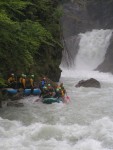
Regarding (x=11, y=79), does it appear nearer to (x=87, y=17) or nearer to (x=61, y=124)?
(x=61, y=124)

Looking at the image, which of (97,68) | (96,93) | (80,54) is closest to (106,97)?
(96,93)

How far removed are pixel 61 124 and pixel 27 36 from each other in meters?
3.43

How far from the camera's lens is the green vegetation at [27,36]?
11828 mm

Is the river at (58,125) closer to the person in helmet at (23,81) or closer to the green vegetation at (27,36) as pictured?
the person in helmet at (23,81)

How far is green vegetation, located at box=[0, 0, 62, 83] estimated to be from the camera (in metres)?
11.8

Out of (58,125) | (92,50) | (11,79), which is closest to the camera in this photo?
(58,125)

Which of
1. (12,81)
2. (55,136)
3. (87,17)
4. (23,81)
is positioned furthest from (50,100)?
(87,17)

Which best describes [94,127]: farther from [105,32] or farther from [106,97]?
[105,32]

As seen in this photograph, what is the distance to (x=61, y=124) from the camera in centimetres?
1170

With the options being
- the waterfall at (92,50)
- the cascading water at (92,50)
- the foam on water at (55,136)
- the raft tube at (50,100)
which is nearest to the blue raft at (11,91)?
the raft tube at (50,100)

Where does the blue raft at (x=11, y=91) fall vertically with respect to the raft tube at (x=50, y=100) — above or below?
above

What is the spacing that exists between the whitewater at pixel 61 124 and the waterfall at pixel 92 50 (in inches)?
681

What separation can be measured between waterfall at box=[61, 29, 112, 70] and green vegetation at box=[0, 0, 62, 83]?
522 inches

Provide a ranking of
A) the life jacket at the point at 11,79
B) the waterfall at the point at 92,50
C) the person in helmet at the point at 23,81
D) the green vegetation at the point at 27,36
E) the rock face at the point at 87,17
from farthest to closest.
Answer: the rock face at the point at 87,17 → the waterfall at the point at 92,50 → the person in helmet at the point at 23,81 → the life jacket at the point at 11,79 → the green vegetation at the point at 27,36
